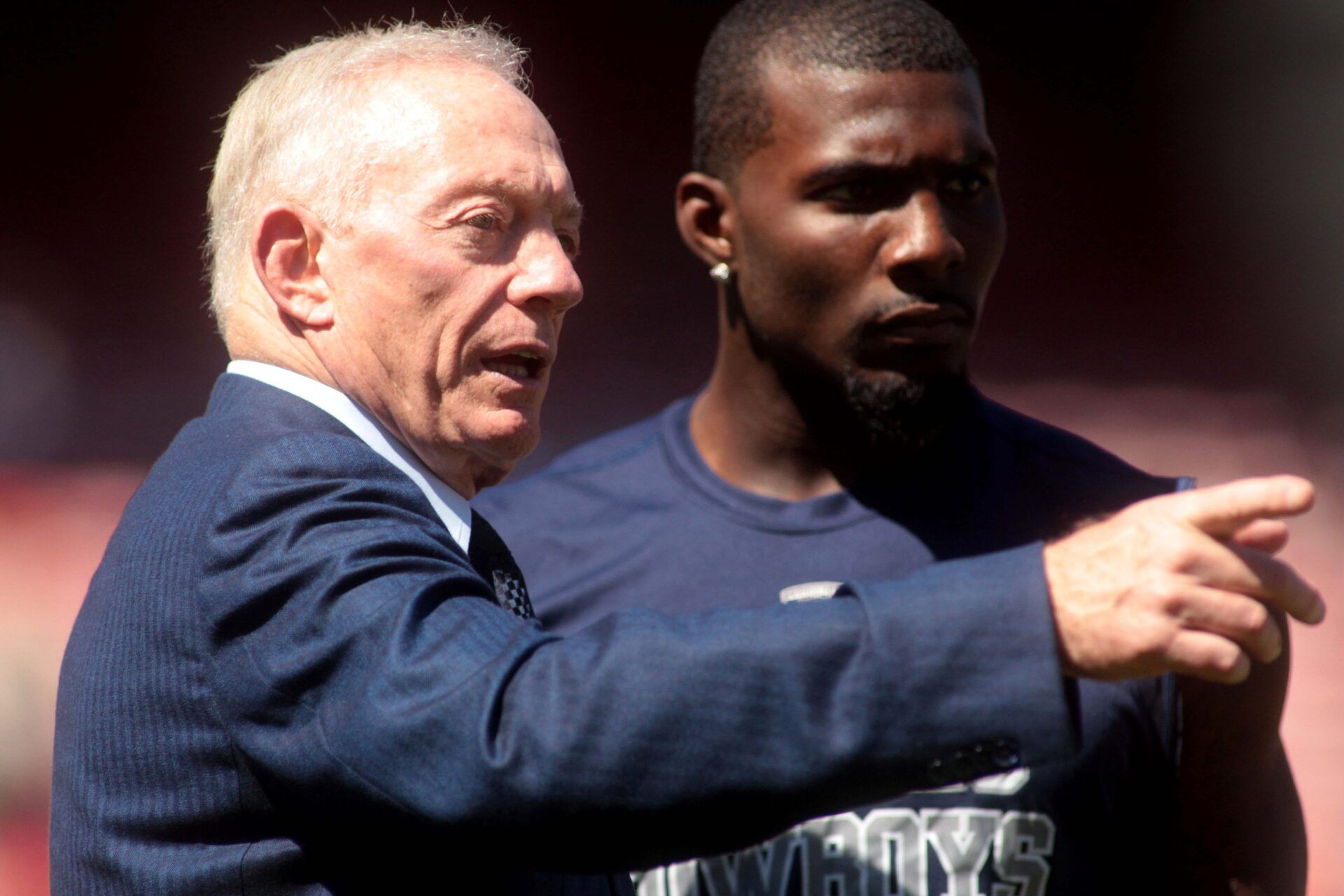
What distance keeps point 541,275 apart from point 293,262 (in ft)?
1.00

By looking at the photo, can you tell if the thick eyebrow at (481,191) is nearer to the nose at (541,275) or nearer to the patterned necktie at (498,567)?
the nose at (541,275)

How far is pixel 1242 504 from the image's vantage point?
1.20 m

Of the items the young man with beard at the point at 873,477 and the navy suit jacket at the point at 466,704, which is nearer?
the navy suit jacket at the point at 466,704

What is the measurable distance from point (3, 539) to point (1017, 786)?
321cm

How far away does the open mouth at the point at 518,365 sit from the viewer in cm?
174

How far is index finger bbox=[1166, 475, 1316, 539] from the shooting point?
1.20 metres

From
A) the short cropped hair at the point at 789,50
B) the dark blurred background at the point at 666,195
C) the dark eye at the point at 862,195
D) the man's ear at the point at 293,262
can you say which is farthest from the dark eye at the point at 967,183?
the dark blurred background at the point at 666,195

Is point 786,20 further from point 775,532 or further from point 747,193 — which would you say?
point 775,532

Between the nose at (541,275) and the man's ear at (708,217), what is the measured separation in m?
1.14

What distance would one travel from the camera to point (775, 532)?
8.81ft

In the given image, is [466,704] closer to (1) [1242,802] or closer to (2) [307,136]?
(2) [307,136]

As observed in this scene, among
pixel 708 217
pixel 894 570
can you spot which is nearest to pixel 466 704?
pixel 894 570

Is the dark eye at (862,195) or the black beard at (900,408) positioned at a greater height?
the dark eye at (862,195)

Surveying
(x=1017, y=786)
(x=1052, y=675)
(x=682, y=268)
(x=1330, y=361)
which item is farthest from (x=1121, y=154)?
(x=1052, y=675)
